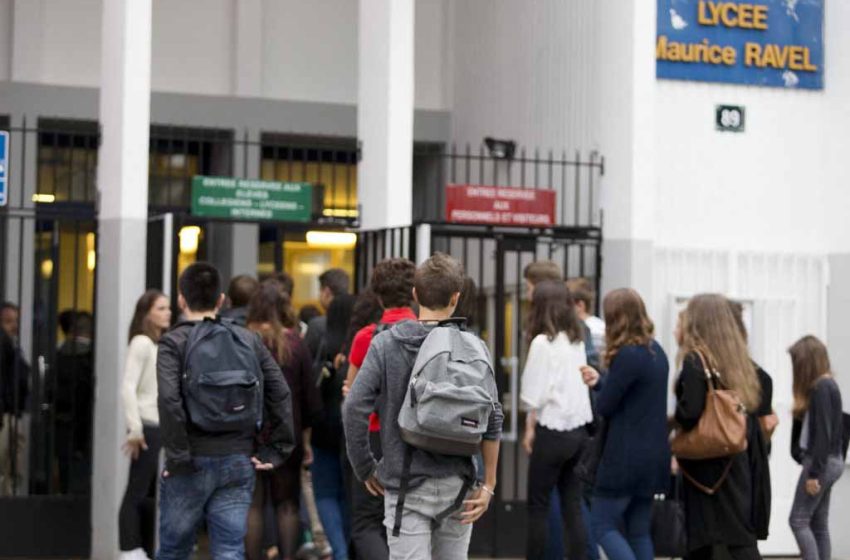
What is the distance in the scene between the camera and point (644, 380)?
30.7ft

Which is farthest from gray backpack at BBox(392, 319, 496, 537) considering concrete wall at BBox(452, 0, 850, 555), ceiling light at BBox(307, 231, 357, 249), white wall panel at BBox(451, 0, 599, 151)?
ceiling light at BBox(307, 231, 357, 249)

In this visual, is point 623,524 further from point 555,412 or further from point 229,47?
point 229,47

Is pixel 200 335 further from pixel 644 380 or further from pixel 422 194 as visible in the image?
pixel 422 194

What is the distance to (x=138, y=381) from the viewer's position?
1086 centimetres

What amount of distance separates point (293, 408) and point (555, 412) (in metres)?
1.60

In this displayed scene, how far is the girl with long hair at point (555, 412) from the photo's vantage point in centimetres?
986

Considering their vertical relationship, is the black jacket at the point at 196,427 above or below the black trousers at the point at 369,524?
above

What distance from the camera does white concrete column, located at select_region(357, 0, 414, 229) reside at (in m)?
12.9

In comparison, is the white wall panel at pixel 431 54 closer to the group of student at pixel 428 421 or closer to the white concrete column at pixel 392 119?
the white concrete column at pixel 392 119

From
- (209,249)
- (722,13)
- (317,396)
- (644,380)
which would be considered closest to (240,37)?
(209,249)

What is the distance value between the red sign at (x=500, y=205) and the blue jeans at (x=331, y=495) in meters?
3.01

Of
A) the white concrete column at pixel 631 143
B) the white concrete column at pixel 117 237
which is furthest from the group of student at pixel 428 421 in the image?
the white concrete column at pixel 631 143

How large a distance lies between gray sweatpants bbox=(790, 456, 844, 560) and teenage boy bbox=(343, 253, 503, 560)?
179 inches

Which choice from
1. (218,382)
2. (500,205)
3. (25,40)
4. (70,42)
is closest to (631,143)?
(500,205)
